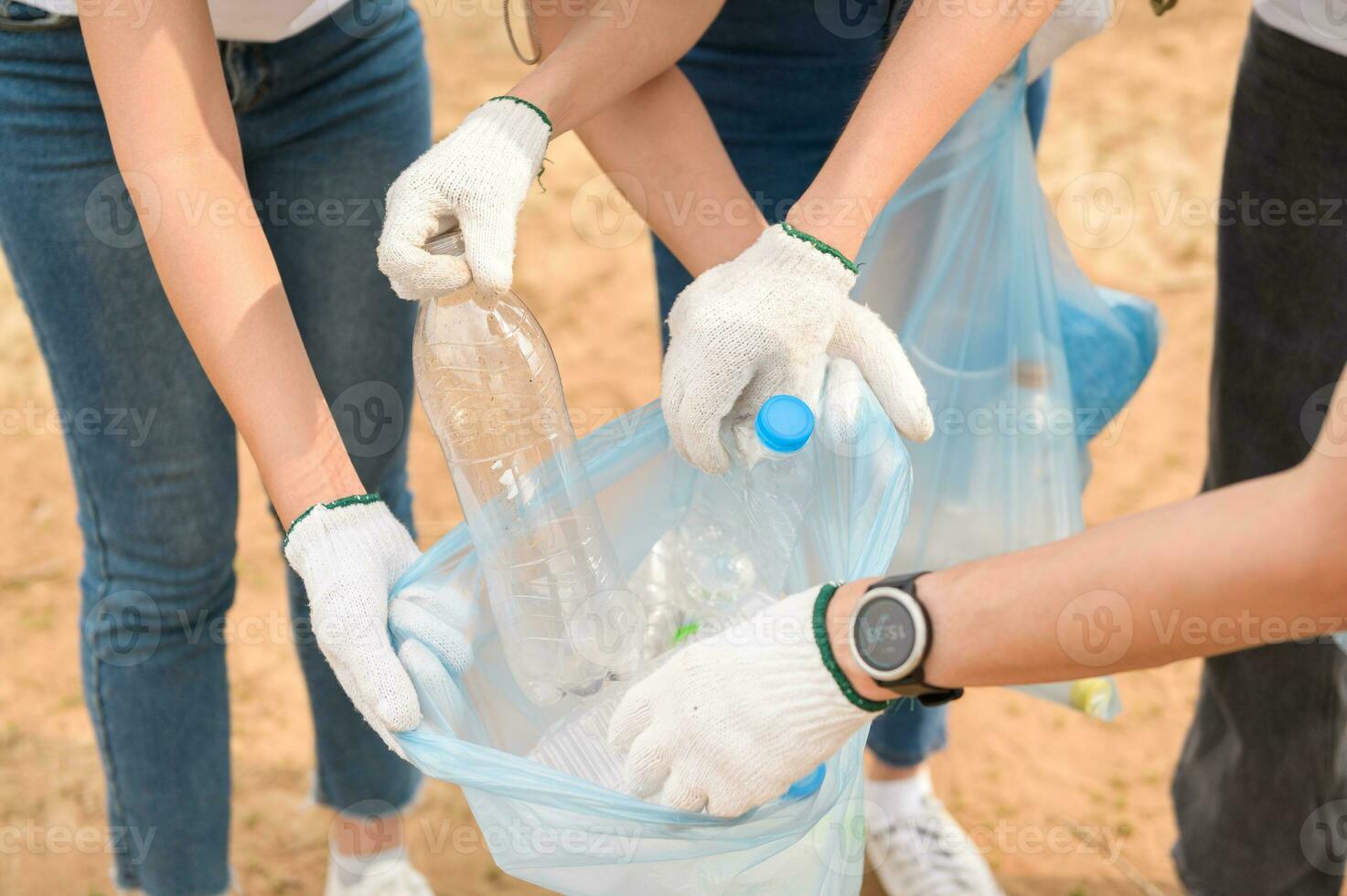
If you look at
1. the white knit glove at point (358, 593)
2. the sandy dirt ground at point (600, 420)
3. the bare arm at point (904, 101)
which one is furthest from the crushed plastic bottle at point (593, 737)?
the sandy dirt ground at point (600, 420)

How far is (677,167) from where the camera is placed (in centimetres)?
149

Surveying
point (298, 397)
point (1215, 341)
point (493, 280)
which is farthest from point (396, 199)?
point (1215, 341)

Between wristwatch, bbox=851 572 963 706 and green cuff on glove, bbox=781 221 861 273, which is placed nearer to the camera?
wristwatch, bbox=851 572 963 706

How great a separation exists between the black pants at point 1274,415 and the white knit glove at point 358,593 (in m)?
1.13

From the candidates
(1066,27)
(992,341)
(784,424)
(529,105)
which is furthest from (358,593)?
(1066,27)

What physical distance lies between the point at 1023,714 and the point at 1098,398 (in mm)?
858

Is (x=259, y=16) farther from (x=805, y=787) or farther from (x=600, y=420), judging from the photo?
(x=600, y=420)

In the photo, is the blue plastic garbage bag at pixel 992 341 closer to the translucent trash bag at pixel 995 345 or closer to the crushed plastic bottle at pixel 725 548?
the translucent trash bag at pixel 995 345

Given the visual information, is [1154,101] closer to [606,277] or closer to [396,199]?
[606,277]

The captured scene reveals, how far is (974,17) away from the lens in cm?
125

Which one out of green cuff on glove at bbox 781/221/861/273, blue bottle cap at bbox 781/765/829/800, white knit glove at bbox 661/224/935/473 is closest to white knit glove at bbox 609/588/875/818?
blue bottle cap at bbox 781/765/829/800

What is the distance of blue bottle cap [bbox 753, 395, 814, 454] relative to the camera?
112cm

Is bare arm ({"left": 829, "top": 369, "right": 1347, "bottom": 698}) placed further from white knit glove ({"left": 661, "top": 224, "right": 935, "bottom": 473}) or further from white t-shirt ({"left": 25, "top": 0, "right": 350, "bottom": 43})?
white t-shirt ({"left": 25, "top": 0, "right": 350, "bottom": 43})

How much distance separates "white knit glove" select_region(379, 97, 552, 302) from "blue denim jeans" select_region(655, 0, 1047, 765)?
57 centimetres
